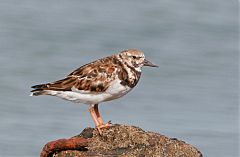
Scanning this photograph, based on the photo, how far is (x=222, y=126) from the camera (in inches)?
411

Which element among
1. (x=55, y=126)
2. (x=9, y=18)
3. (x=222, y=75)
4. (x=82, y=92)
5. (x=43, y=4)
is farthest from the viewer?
(x=43, y=4)

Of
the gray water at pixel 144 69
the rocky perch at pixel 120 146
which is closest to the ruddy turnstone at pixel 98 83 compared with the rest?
the rocky perch at pixel 120 146

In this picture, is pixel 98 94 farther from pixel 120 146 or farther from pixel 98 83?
pixel 120 146

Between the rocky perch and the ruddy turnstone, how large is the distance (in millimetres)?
871

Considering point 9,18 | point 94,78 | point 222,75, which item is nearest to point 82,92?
point 94,78

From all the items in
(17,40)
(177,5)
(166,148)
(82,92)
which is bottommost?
(166,148)

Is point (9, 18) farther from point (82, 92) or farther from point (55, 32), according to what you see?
point (82, 92)

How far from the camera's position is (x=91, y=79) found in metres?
7.30

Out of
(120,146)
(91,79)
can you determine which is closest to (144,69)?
(91,79)

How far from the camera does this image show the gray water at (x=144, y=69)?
10.2 m

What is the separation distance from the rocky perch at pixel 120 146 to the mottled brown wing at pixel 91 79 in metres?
0.94

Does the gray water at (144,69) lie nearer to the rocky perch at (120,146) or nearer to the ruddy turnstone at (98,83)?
the ruddy turnstone at (98,83)

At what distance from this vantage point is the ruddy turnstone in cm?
721

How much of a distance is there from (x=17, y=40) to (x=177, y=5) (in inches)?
157
